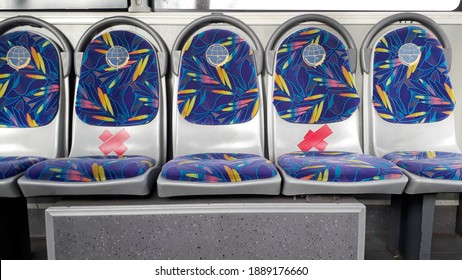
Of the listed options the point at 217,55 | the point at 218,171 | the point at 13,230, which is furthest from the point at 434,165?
the point at 13,230

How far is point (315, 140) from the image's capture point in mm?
1749

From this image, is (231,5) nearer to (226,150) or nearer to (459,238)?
(226,150)

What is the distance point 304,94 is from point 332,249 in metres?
0.78

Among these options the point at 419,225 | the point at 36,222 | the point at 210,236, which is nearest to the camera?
the point at 210,236

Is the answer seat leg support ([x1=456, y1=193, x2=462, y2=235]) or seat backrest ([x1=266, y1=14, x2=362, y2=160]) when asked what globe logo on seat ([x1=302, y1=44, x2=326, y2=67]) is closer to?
seat backrest ([x1=266, y1=14, x2=362, y2=160])

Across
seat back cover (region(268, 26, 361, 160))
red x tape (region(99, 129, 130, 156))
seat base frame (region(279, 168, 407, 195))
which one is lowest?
seat base frame (region(279, 168, 407, 195))

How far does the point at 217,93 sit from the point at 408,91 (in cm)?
90

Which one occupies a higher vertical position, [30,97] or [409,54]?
[409,54]

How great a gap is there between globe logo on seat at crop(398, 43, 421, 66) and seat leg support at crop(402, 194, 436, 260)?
66cm

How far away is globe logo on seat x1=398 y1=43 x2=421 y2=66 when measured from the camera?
184 centimetres

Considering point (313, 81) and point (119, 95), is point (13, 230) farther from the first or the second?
point (313, 81)

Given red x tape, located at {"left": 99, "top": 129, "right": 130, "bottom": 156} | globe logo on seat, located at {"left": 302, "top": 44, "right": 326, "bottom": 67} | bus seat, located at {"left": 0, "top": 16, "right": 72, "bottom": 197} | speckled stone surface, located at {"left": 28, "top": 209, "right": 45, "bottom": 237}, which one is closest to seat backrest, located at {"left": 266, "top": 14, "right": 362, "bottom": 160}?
globe logo on seat, located at {"left": 302, "top": 44, "right": 326, "bottom": 67}

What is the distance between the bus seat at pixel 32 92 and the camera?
174 cm
